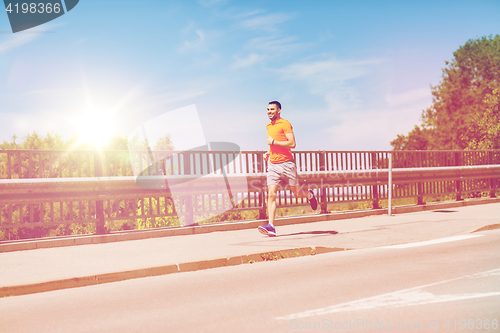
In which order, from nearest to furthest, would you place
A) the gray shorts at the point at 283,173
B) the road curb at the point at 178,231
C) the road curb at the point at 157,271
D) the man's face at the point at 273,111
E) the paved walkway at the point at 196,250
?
the road curb at the point at 157,271 < the paved walkway at the point at 196,250 < the road curb at the point at 178,231 < the man's face at the point at 273,111 < the gray shorts at the point at 283,173

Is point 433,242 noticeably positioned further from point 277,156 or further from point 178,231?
point 178,231

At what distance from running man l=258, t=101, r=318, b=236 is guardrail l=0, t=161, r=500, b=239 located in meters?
1.71

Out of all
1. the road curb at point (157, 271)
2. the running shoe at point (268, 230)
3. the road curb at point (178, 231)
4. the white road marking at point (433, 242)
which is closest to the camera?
the road curb at point (157, 271)

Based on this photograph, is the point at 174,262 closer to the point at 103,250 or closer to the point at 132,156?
the point at 103,250

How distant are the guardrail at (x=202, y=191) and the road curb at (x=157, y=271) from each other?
2.93 metres

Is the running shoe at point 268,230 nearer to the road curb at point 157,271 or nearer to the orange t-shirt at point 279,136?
the orange t-shirt at point 279,136

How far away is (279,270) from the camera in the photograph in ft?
20.2

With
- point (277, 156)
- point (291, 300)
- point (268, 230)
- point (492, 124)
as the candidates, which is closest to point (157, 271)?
point (291, 300)

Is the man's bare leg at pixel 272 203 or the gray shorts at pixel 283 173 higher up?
the gray shorts at pixel 283 173

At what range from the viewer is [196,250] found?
7.43 meters

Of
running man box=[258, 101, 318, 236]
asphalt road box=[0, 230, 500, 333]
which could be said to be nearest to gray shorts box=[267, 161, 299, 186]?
running man box=[258, 101, 318, 236]

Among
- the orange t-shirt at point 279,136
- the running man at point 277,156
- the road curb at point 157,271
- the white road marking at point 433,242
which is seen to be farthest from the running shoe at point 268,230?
the white road marking at point 433,242

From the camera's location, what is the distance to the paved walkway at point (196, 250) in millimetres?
5816

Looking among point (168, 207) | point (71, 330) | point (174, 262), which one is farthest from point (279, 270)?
point (168, 207)
